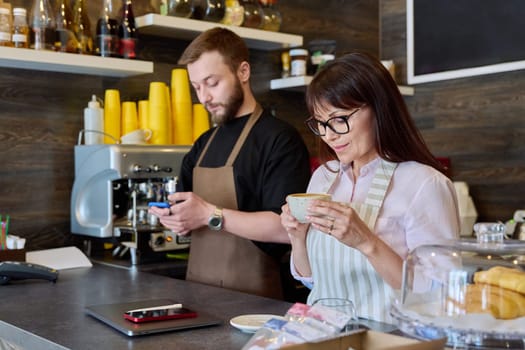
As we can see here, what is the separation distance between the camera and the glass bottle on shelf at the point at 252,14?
3.46m

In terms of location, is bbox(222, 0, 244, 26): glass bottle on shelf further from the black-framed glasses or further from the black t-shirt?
the black-framed glasses

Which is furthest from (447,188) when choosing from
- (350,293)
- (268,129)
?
(268,129)

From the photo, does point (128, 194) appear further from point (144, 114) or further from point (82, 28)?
point (82, 28)

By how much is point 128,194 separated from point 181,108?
522 mm

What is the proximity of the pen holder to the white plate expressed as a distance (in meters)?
1.20

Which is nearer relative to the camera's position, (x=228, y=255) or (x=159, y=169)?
(x=228, y=255)

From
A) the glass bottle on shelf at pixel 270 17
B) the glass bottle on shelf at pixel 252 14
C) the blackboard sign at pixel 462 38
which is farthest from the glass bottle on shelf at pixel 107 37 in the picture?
the blackboard sign at pixel 462 38

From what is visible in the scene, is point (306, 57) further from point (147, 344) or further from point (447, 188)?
point (147, 344)

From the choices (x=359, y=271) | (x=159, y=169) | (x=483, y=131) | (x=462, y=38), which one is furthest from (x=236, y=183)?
(x=462, y=38)

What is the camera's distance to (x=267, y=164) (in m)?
2.44

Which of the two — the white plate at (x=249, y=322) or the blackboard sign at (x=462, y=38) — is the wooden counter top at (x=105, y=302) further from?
the blackboard sign at (x=462, y=38)

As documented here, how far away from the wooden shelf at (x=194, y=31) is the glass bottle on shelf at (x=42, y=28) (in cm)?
40

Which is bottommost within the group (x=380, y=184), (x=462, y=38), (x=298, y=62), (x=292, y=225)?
(x=292, y=225)

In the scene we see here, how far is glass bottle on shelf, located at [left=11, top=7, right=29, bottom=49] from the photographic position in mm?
2742
